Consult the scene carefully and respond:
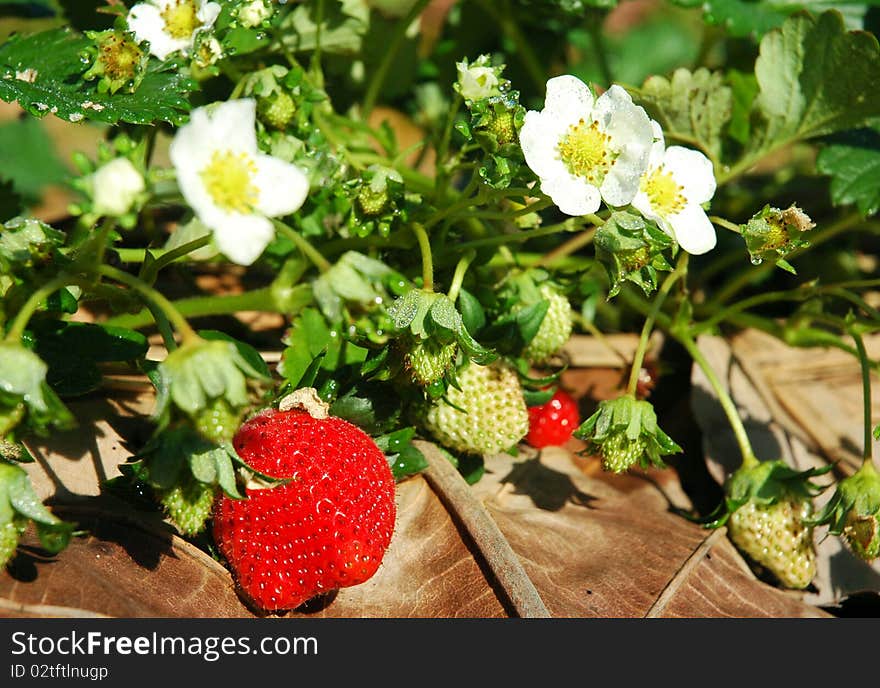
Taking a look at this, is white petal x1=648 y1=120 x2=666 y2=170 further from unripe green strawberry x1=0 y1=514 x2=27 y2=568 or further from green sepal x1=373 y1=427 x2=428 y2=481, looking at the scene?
unripe green strawberry x1=0 y1=514 x2=27 y2=568

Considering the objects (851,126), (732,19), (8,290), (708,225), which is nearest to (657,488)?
(708,225)

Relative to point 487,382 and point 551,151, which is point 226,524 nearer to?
point 487,382

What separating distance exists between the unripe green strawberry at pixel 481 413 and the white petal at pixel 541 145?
1.16ft

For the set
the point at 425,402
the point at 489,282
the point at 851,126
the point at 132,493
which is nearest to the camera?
the point at 132,493

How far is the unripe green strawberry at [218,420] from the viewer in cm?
101

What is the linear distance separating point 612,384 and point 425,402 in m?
0.57

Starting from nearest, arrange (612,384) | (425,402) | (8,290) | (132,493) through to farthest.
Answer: (8,290), (132,493), (425,402), (612,384)

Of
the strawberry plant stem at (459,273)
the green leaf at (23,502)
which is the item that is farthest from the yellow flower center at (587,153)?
the green leaf at (23,502)

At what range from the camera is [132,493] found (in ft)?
4.13

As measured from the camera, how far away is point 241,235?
974 millimetres

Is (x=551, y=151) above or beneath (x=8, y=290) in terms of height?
above

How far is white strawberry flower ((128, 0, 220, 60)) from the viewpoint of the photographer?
1.40 m

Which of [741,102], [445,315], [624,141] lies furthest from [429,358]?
[741,102]

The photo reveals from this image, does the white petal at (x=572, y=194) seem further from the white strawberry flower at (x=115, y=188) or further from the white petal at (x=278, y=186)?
the white strawberry flower at (x=115, y=188)
